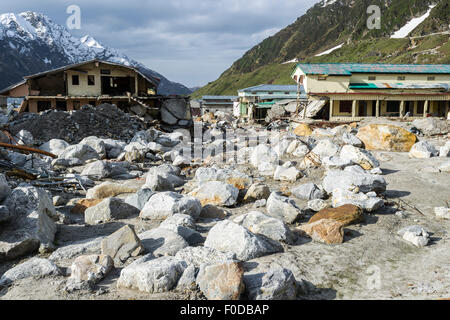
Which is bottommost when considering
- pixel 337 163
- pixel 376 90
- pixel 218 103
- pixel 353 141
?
pixel 337 163

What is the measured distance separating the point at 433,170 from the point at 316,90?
818 inches

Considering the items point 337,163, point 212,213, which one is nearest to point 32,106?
point 337,163

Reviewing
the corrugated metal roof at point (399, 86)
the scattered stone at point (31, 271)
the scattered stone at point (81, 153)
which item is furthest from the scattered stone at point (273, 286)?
the corrugated metal roof at point (399, 86)

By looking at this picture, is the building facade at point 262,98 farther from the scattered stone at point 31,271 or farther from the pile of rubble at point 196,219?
the scattered stone at point 31,271

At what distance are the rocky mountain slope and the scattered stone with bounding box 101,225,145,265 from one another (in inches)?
3093

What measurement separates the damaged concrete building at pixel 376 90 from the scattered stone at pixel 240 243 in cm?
2555

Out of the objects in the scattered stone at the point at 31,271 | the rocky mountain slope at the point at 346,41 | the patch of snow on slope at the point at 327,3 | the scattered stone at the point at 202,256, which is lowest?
the scattered stone at the point at 31,271

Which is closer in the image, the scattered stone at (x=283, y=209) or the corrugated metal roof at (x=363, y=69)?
the scattered stone at (x=283, y=209)

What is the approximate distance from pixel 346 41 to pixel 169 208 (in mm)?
138913

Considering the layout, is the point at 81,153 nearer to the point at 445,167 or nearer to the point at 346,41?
the point at 445,167

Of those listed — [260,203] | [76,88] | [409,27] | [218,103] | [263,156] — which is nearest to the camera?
[260,203]

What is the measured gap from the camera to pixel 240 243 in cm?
498

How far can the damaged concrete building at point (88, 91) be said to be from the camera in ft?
89.6
